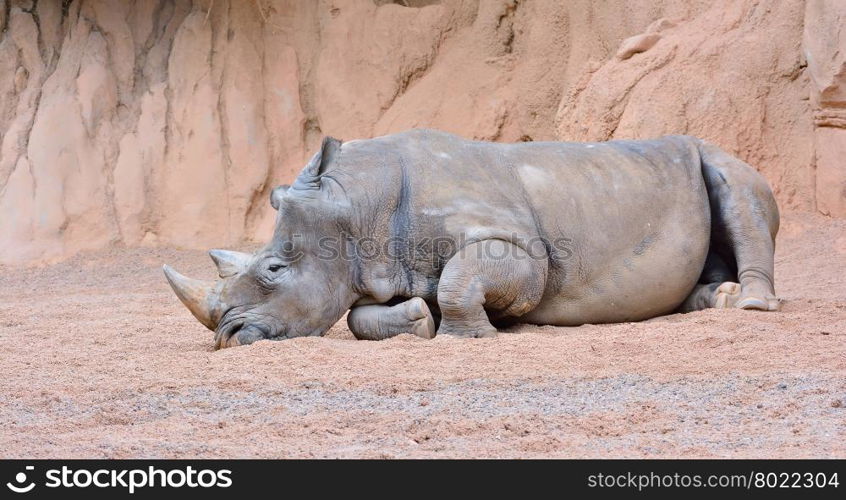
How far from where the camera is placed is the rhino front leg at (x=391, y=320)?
22.0 feet

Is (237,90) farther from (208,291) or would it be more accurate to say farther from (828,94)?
(208,291)

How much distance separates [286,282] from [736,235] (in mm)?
2691

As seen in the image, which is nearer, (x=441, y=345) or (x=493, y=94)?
(x=441, y=345)

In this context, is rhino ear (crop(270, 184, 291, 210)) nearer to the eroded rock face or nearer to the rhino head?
the rhino head

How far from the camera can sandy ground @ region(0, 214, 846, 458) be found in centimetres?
449

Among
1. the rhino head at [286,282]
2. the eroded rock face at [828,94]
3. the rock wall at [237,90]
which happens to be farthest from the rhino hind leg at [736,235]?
the rock wall at [237,90]

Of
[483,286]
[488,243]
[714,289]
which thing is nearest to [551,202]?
[488,243]

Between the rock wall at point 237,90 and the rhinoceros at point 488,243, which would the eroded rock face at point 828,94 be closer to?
the rock wall at point 237,90

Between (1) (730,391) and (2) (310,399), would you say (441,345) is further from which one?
(1) (730,391)

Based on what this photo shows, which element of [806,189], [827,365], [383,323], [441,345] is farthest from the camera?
[806,189]

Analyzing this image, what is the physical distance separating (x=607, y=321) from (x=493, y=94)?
5.55m
